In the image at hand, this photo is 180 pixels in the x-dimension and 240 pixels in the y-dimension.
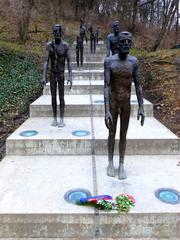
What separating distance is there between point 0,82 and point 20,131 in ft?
16.1

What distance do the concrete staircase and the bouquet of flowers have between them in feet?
0.23

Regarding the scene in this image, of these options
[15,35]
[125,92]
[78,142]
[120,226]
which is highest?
[15,35]

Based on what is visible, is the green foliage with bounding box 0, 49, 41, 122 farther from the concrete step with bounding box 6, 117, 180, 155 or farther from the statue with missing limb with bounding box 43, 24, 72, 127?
the concrete step with bounding box 6, 117, 180, 155

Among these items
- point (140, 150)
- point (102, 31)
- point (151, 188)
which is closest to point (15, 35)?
point (102, 31)

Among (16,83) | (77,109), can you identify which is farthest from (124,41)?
(16,83)

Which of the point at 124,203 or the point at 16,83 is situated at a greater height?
the point at 16,83

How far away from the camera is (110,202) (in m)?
3.56

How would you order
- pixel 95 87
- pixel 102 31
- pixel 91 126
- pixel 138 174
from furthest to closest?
pixel 102 31
pixel 95 87
pixel 91 126
pixel 138 174

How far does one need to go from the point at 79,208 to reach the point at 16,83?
782 centimetres

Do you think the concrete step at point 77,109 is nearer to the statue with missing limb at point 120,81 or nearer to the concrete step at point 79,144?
the concrete step at point 79,144

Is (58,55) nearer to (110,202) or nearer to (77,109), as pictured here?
(77,109)

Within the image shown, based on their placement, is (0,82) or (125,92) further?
(0,82)

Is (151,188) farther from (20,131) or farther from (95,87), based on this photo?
(95,87)

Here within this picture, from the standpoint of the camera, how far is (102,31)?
73.7ft
